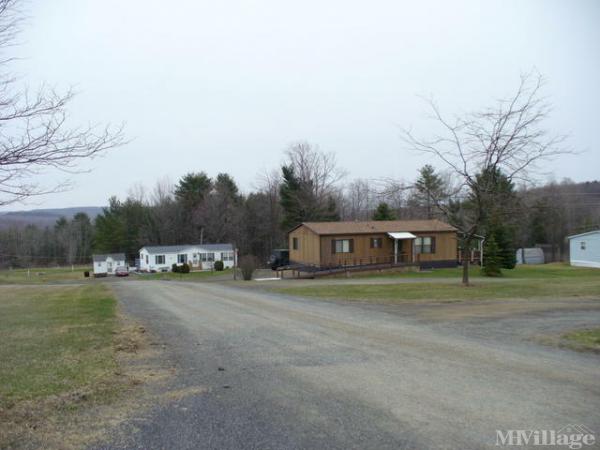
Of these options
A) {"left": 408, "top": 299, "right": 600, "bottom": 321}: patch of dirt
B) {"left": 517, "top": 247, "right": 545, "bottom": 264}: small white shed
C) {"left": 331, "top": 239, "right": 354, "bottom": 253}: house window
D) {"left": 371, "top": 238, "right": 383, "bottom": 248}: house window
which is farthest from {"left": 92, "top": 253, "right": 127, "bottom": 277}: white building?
{"left": 408, "top": 299, "right": 600, "bottom": 321}: patch of dirt

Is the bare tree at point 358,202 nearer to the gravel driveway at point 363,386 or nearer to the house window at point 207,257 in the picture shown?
the house window at point 207,257

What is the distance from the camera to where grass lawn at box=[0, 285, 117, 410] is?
5750 millimetres

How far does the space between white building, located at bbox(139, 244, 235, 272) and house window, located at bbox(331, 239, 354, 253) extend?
27427 mm

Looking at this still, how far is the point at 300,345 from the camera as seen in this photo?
8141 mm

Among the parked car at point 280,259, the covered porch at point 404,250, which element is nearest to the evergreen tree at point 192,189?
the parked car at point 280,259

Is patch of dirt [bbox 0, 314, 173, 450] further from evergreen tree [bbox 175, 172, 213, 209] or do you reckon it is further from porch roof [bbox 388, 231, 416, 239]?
evergreen tree [bbox 175, 172, 213, 209]

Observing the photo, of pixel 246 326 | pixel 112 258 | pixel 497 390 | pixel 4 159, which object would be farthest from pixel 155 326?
pixel 112 258

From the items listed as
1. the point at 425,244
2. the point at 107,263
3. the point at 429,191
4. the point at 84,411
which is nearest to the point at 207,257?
the point at 107,263

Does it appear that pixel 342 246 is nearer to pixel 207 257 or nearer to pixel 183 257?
pixel 207 257

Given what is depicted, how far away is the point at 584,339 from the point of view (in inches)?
337

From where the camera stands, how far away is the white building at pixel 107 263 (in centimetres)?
6569

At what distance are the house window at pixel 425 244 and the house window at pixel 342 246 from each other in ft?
18.2

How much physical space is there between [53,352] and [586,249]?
44.1 m

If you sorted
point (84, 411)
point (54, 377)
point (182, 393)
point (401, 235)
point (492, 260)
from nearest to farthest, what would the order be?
point (84, 411) < point (182, 393) < point (54, 377) < point (492, 260) < point (401, 235)
